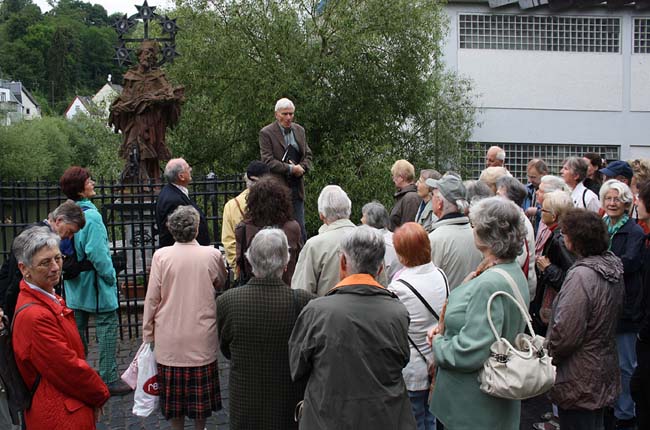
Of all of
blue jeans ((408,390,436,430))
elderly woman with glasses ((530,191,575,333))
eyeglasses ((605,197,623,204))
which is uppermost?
eyeglasses ((605,197,623,204))

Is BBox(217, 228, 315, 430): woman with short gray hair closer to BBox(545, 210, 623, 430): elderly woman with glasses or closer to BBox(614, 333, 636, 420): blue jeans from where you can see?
BBox(545, 210, 623, 430): elderly woman with glasses

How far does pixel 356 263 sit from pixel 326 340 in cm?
47

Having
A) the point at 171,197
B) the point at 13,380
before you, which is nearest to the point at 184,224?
the point at 171,197

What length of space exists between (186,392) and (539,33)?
2399 centimetres

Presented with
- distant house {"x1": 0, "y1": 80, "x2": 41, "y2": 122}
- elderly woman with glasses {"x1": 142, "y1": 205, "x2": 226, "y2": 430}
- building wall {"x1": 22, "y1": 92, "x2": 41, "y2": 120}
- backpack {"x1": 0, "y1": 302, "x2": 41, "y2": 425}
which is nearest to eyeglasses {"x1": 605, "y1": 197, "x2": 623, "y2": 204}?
elderly woman with glasses {"x1": 142, "y1": 205, "x2": 226, "y2": 430}

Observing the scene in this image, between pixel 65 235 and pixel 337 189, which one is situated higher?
pixel 337 189

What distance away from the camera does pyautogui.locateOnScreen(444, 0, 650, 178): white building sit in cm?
2569

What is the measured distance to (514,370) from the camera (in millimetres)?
3553

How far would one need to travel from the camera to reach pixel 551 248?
589 cm

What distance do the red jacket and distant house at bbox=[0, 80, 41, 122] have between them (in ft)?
288

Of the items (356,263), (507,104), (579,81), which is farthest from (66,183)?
(579,81)

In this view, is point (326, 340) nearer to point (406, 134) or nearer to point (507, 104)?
point (406, 134)

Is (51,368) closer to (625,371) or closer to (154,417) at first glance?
(154,417)

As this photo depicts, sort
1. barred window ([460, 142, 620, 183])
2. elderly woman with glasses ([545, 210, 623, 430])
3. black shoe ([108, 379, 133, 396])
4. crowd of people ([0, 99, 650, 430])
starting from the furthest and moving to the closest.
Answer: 1. barred window ([460, 142, 620, 183])
2. black shoe ([108, 379, 133, 396])
3. elderly woman with glasses ([545, 210, 623, 430])
4. crowd of people ([0, 99, 650, 430])
